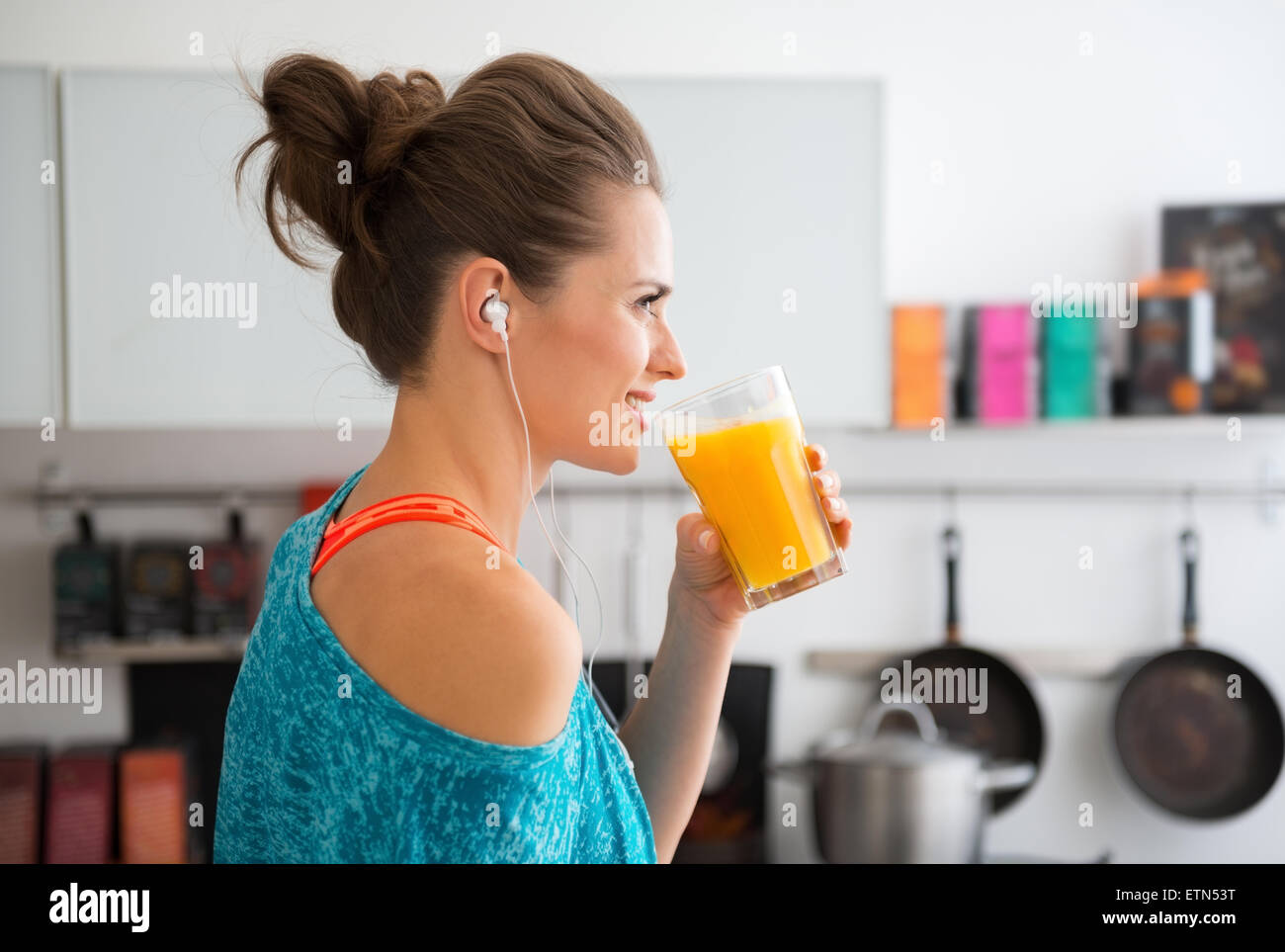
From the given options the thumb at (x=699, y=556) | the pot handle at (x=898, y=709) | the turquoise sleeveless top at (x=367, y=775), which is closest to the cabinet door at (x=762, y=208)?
the pot handle at (x=898, y=709)

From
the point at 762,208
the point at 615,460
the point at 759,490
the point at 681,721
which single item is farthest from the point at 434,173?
the point at 762,208

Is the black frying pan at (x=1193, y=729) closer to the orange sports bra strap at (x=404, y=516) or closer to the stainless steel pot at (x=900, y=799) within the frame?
the stainless steel pot at (x=900, y=799)

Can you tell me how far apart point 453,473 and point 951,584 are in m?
1.36

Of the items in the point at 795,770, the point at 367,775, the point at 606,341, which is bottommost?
the point at 795,770

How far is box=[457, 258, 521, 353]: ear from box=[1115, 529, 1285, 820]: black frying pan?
1542 millimetres

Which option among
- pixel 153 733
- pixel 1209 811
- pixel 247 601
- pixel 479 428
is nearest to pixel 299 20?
pixel 247 601

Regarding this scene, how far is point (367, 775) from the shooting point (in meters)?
0.53

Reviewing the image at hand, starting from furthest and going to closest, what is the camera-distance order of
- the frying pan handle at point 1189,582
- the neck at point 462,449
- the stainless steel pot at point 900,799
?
the frying pan handle at point 1189,582
the stainless steel pot at point 900,799
the neck at point 462,449

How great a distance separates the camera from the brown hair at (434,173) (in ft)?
2.12

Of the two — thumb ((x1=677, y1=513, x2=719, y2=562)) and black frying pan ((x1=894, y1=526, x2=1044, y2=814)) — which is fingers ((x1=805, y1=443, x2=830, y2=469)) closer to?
thumb ((x1=677, y1=513, x2=719, y2=562))

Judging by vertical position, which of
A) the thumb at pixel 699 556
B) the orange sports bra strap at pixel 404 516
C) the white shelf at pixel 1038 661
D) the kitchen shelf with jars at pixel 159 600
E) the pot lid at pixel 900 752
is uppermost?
the orange sports bra strap at pixel 404 516

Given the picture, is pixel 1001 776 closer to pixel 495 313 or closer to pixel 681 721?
pixel 681 721

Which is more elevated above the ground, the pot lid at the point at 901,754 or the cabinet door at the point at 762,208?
the cabinet door at the point at 762,208

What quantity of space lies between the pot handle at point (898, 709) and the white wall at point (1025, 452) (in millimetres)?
44
